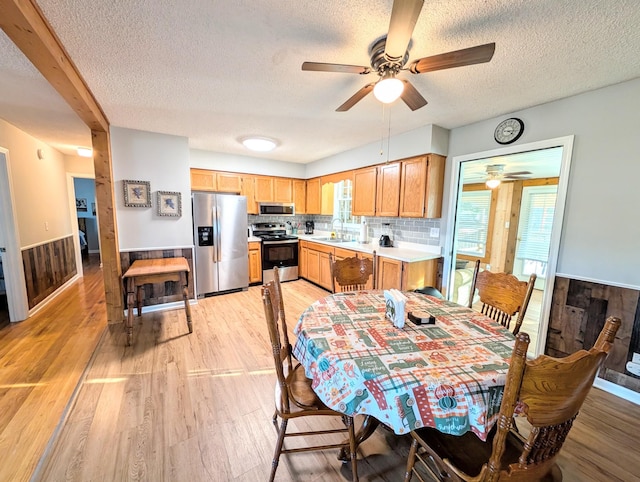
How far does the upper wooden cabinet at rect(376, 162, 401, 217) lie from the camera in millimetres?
3479

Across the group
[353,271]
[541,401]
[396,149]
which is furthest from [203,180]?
[541,401]

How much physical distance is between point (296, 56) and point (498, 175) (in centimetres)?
430

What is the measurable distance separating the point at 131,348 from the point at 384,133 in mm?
3777

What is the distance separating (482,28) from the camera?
1429 mm

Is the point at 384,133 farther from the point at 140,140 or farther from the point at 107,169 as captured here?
the point at 107,169

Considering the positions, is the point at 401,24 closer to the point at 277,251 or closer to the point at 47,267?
the point at 277,251

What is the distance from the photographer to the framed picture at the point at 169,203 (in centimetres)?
339

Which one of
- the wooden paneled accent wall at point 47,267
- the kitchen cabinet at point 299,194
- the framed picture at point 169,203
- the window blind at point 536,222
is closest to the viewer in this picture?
the wooden paneled accent wall at point 47,267

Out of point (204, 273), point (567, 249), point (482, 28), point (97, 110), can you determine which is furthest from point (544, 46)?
point (204, 273)

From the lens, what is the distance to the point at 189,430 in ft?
5.42

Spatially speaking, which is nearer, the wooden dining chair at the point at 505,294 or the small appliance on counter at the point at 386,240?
the wooden dining chair at the point at 505,294

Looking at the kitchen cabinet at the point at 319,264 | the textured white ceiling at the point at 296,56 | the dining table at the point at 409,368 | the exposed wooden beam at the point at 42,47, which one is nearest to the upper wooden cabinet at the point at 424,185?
the textured white ceiling at the point at 296,56

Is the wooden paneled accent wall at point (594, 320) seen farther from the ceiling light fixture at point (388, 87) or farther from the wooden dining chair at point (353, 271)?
the ceiling light fixture at point (388, 87)

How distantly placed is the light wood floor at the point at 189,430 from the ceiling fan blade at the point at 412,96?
2244mm
